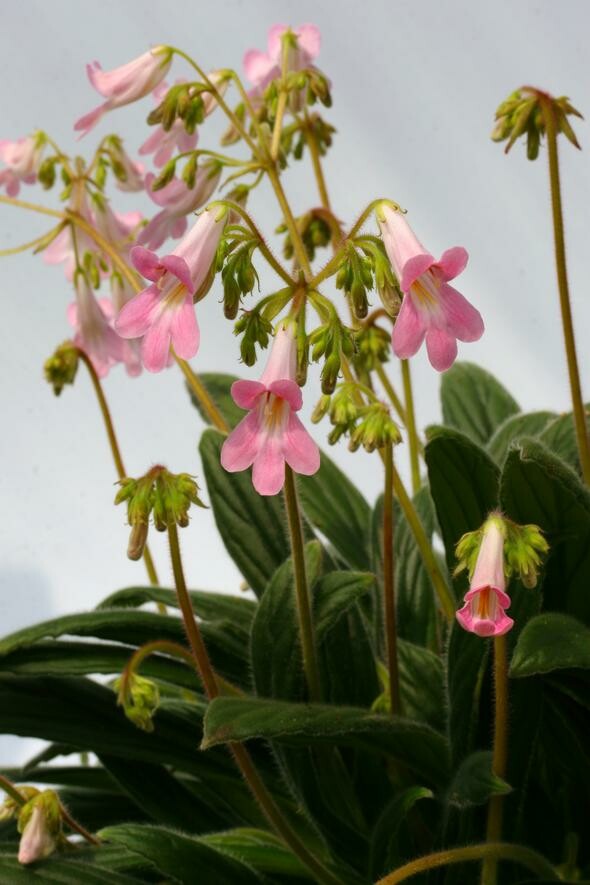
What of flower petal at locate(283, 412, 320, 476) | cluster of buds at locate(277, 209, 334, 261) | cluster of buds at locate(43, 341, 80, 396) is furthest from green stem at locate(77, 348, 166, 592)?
flower petal at locate(283, 412, 320, 476)

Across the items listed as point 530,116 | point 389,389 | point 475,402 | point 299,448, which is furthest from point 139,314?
point 475,402

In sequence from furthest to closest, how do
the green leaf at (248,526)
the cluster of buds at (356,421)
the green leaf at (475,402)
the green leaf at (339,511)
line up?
the green leaf at (475,402) → the green leaf at (339,511) → the green leaf at (248,526) → the cluster of buds at (356,421)

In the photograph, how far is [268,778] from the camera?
1044 millimetres

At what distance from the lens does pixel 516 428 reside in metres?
1.23

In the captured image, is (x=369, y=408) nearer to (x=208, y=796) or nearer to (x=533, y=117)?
(x=533, y=117)

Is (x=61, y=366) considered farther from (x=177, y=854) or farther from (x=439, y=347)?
(x=439, y=347)

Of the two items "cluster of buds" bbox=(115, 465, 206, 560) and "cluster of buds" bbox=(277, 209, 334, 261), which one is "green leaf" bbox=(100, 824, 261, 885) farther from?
"cluster of buds" bbox=(277, 209, 334, 261)

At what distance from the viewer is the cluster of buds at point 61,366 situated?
122cm

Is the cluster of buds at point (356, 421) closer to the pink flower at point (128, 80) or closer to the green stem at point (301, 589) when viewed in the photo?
the green stem at point (301, 589)

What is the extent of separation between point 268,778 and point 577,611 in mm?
304

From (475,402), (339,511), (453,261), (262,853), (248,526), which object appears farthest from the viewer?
(475,402)

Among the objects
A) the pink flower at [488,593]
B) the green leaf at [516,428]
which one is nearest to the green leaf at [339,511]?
the green leaf at [516,428]

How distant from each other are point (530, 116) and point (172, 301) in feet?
1.48

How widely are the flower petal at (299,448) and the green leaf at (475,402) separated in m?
0.78
